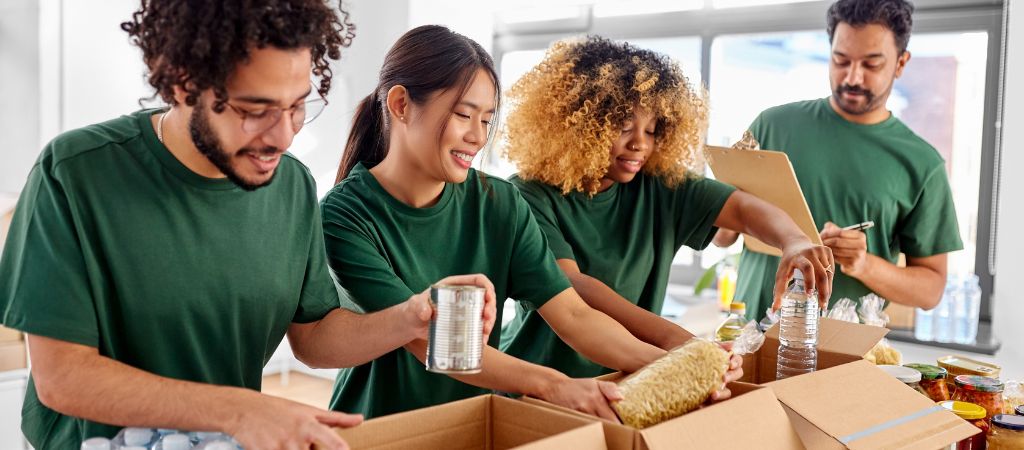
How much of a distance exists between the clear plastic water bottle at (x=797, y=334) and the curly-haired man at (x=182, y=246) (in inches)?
31.6

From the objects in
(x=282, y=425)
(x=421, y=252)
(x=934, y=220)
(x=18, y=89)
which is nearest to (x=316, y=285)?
(x=421, y=252)

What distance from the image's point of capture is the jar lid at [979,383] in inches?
65.3

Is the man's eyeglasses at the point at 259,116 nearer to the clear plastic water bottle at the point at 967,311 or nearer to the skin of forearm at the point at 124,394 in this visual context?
the skin of forearm at the point at 124,394

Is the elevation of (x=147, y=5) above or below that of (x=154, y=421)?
above

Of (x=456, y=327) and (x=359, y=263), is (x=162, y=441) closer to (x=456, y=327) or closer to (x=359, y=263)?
(x=456, y=327)

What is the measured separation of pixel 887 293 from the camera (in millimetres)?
2621

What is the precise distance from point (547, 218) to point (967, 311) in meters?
2.55

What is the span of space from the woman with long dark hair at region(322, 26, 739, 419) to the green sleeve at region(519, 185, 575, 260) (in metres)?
0.14

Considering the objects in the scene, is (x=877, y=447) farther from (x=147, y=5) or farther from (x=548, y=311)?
(x=147, y=5)

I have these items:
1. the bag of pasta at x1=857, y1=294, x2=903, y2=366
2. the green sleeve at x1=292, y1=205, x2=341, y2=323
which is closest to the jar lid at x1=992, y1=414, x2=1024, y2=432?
the bag of pasta at x1=857, y1=294, x2=903, y2=366

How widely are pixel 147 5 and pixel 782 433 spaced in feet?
3.66

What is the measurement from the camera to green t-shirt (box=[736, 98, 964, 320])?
2660 mm

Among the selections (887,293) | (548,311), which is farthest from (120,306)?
(887,293)

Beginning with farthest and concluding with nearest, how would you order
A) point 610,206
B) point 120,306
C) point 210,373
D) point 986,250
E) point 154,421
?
point 986,250, point 610,206, point 210,373, point 120,306, point 154,421
